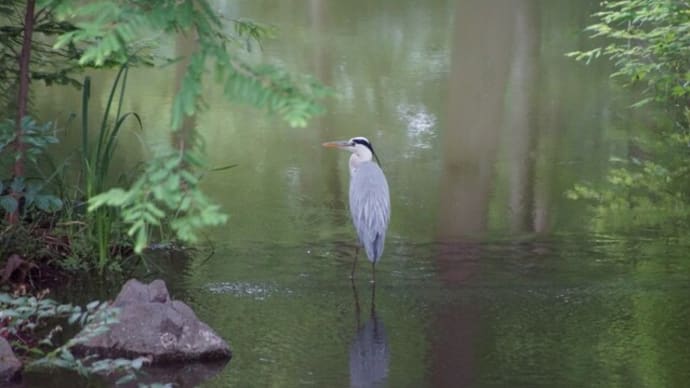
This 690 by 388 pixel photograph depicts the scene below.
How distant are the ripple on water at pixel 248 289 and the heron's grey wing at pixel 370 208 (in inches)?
24.8

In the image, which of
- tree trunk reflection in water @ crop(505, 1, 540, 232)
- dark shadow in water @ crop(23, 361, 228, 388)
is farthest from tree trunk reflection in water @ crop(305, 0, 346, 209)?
dark shadow in water @ crop(23, 361, 228, 388)

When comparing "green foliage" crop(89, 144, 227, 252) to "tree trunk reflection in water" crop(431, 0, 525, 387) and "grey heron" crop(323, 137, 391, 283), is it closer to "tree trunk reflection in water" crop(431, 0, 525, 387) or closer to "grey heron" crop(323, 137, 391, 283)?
"tree trunk reflection in water" crop(431, 0, 525, 387)

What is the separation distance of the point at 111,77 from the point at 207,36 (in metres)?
14.1

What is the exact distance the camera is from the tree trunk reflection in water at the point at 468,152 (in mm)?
6707

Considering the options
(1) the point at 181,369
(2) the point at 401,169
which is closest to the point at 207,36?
(1) the point at 181,369

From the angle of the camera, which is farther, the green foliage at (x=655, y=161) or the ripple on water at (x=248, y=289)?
the green foliage at (x=655, y=161)

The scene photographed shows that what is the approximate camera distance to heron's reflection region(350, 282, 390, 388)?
6059 millimetres

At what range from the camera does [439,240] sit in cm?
924

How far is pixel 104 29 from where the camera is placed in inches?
141

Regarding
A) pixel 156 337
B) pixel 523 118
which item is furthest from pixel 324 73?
pixel 156 337

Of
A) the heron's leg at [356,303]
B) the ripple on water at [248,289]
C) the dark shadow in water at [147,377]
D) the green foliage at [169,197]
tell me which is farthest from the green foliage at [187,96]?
the ripple on water at [248,289]

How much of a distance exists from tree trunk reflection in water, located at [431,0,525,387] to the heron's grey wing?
49cm

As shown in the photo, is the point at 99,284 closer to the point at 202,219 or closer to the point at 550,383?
the point at 550,383

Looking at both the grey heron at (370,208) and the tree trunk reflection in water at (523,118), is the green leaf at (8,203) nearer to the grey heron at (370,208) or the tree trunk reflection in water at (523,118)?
the grey heron at (370,208)
